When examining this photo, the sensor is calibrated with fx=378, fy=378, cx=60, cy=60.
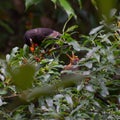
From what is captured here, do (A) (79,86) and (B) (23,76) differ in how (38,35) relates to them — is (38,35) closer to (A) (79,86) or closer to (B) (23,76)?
(A) (79,86)

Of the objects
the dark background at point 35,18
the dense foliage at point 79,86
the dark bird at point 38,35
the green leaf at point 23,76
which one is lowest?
the green leaf at point 23,76

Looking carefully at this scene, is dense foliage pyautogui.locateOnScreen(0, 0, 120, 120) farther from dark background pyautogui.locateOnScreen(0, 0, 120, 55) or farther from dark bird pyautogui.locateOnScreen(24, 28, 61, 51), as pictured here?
dark background pyautogui.locateOnScreen(0, 0, 120, 55)

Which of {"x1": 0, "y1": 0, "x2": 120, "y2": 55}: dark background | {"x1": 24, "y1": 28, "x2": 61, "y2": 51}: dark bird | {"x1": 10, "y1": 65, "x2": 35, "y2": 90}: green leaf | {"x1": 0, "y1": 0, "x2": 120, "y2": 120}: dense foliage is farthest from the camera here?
{"x1": 0, "y1": 0, "x2": 120, "y2": 55}: dark background

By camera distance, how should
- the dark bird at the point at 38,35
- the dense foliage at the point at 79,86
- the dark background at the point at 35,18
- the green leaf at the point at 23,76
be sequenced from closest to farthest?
the green leaf at the point at 23,76 < the dense foliage at the point at 79,86 < the dark bird at the point at 38,35 < the dark background at the point at 35,18

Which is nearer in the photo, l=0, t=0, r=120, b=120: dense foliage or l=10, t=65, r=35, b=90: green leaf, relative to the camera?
l=10, t=65, r=35, b=90: green leaf

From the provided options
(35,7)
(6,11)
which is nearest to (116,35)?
(35,7)

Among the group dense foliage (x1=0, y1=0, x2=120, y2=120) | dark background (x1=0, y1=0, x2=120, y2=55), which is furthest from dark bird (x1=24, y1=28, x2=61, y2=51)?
dark background (x1=0, y1=0, x2=120, y2=55)

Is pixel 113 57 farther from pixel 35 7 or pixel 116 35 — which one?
pixel 35 7

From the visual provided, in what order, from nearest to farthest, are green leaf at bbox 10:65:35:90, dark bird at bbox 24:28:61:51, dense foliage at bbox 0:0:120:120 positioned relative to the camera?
green leaf at bbox 10:65:35:90 → dense foliage at bbox 0:0:120:120 → dark bird at bbox 24:28:61:51

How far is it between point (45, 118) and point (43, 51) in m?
0.23

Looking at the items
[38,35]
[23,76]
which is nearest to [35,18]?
[38,35]

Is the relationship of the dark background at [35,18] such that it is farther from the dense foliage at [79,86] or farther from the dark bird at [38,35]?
the dense foliage at [79,86]

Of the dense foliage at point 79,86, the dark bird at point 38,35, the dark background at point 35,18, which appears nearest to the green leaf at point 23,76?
the dense foliage at point 79,86

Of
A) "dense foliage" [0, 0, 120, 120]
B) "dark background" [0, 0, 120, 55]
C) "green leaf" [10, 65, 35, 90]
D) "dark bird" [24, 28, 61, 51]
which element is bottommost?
"green leaf" [10, 65, 35, 90]
